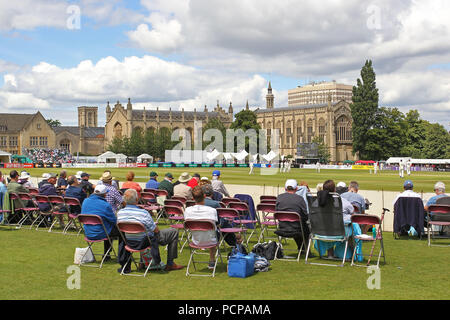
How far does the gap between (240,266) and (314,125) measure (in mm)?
125822

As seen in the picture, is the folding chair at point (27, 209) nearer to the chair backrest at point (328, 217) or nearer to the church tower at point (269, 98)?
the chair backrest at point (328, 217)

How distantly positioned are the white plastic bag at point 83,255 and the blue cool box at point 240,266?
2.95 metres

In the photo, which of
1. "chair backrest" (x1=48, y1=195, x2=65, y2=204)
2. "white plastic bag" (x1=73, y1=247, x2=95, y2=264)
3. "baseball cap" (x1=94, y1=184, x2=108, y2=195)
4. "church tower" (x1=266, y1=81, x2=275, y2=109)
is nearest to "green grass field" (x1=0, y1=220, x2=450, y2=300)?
"white plastic bag" (x1=73, y1=247, x2=95, y2=264)

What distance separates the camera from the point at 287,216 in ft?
34.9

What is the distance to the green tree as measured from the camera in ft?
314

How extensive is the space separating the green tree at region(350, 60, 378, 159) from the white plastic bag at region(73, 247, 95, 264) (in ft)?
296

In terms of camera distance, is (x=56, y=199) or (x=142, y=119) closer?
(x=56, y=199)

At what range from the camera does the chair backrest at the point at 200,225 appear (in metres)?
9.34

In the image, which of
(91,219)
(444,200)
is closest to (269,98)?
(444,200)

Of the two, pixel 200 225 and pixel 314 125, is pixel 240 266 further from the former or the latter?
pixel 314 125

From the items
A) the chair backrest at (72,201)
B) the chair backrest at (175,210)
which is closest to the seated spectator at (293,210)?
the chair backrest at (175,210)

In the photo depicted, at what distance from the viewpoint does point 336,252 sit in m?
10.9
